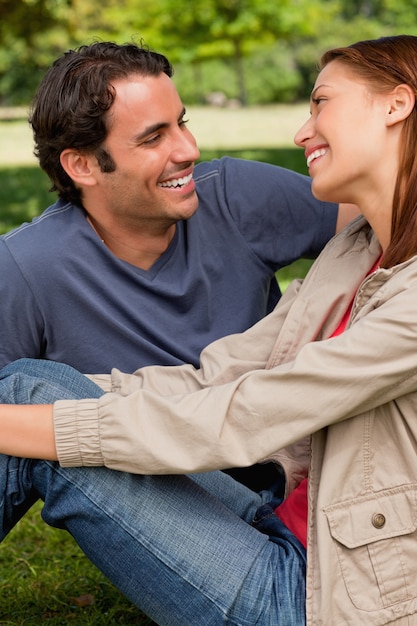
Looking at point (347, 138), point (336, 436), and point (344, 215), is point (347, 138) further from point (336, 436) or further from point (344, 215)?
point (344, 215)

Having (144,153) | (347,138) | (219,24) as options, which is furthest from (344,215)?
(219,24)

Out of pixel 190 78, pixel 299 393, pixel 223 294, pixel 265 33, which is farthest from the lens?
pixel 190 78

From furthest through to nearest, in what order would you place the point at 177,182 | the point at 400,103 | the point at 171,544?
the point at 177,182
the point at 400,103
the point at 171,544

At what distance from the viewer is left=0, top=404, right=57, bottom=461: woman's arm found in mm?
2469

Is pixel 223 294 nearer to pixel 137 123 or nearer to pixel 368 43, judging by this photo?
pixel 137 123

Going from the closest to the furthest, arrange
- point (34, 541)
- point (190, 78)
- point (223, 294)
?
point (223, 294)
point (34, 541)
point (190, 78)

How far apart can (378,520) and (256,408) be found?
1.27 ft

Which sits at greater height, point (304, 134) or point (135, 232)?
point (304, 134)

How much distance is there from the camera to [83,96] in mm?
3406

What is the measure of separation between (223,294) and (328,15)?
4650cm

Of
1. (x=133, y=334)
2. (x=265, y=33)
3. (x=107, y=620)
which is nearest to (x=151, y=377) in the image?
(x=133, y=334)

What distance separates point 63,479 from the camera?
249cm

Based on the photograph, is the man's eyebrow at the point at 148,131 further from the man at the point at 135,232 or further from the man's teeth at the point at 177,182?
the man's teeth at the point at 177,182

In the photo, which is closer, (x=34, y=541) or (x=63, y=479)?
(x=63, y=479)
